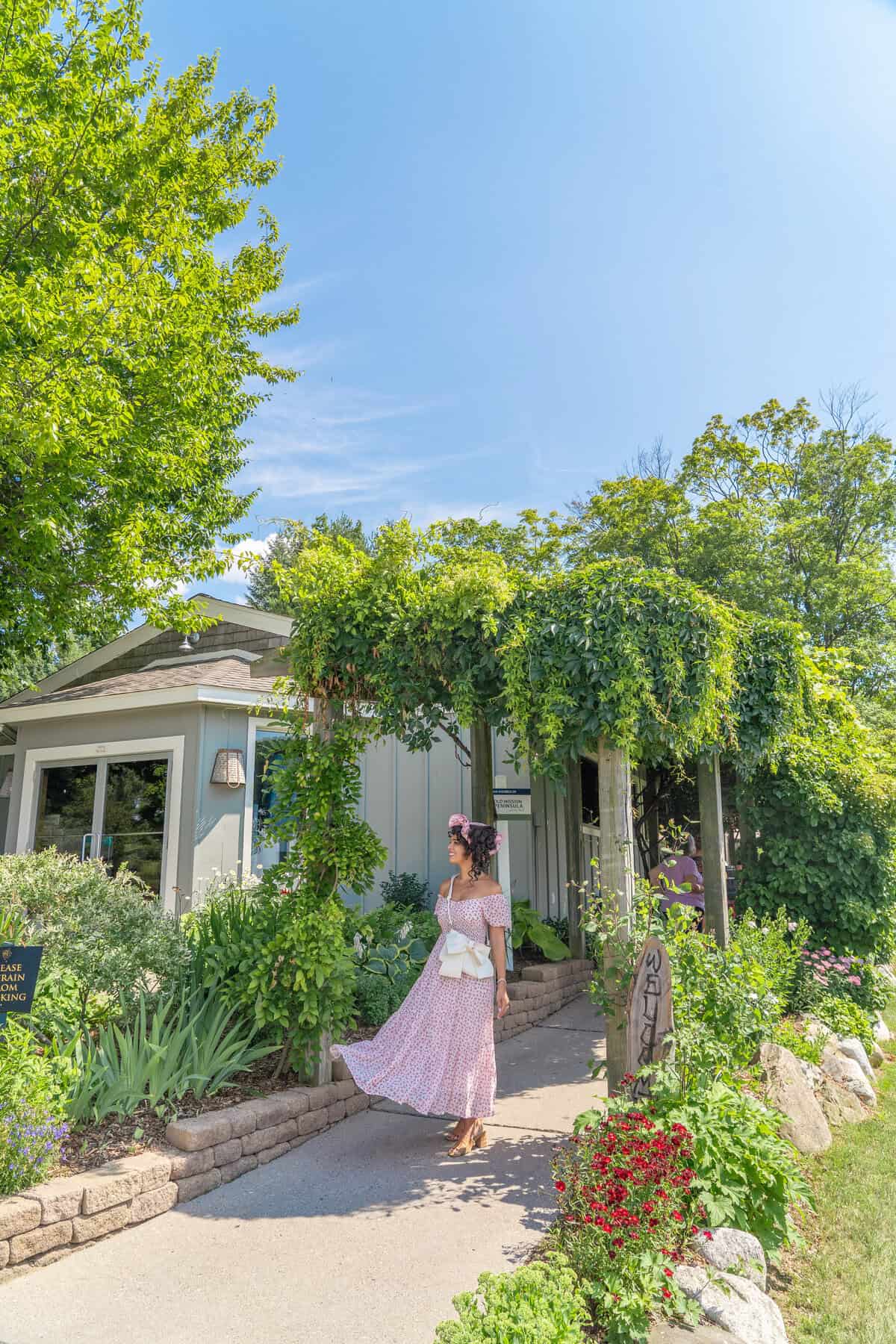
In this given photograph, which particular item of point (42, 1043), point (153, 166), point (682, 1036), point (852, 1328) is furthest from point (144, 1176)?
point (153, 166)

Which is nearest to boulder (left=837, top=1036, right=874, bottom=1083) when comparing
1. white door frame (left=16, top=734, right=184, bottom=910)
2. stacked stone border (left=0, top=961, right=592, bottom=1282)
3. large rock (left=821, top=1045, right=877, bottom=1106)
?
large rock (left=821, top=1045, right=877, bottom=1106)

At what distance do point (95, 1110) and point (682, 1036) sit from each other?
2921 mm

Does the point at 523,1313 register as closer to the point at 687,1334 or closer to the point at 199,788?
the point at 687,1334

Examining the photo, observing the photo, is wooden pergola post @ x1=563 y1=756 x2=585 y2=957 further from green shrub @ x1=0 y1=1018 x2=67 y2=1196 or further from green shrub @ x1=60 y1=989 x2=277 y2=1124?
green shrub @ x1=0 y1=1018 x2=67 y2=1196

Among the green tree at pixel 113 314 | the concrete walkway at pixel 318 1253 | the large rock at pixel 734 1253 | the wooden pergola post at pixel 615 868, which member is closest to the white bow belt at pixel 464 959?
the wooden pergola post at pixel 615 868

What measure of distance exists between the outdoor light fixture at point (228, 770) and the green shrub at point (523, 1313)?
678 cm

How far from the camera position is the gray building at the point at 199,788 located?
8961mm

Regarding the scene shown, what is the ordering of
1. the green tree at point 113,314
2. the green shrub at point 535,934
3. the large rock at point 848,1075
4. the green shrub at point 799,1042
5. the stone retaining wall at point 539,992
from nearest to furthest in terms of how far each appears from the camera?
1. the green shrub at point 799,1042
2. the large rock at point 848,1075
3. the stone retaining wall at point 539,992
4. the green tree at point 113,314
5. the green shrub at point 535,934

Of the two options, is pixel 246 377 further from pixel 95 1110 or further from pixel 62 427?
pixel 95 1110

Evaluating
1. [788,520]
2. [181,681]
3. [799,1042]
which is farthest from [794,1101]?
[788,520]

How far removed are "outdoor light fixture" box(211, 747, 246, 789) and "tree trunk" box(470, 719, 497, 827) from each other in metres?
2.60

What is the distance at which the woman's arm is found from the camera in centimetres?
461

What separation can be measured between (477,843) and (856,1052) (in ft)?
13.8

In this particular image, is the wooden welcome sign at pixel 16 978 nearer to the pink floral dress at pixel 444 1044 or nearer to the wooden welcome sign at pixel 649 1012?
the pink floral dress at pixel 444 1044
